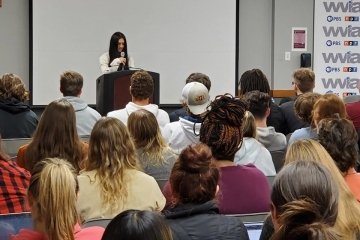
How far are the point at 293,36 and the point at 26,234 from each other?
344 inches

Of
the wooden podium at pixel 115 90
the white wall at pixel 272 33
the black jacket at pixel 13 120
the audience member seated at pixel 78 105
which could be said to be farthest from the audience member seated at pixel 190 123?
the white wall at pixel 272 33

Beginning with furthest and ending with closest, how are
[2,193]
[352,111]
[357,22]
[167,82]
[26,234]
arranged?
[357,22] < [167,82] < [352,111] < [2,193] < [26,234]

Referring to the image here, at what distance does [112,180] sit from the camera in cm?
307

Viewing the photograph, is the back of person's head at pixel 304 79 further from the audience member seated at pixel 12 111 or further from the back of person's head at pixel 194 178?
the back of person's head at pixel 194 178

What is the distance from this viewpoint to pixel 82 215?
9.92 ft

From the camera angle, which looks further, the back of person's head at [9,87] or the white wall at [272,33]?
the white wall at [272,33]

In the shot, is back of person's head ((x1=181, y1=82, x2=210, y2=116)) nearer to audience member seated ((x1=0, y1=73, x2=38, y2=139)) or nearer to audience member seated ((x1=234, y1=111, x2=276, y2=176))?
audience member seated ((x1=234, y1=111, x2=276, y2=176))

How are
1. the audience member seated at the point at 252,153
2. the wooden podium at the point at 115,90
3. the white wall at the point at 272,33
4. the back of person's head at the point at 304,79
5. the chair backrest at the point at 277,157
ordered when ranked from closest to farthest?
the audience member seated at the point at 252,153 < the chair backrest at the point at 277,157 < the back of person's head at the point at 304,79 < the wooden podium at the point at 115,90 < the white wall at the point at 272,33

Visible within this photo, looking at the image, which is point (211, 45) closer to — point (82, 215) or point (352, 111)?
point (352, 111)

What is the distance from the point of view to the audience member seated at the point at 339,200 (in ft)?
6.98

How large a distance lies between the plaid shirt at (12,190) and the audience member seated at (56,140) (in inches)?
19.7

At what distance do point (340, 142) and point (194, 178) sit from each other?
3.28ft

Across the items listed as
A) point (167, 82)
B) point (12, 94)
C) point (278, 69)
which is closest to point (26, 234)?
point (12, 94)

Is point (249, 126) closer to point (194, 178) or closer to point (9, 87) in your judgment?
point (194, 178)
